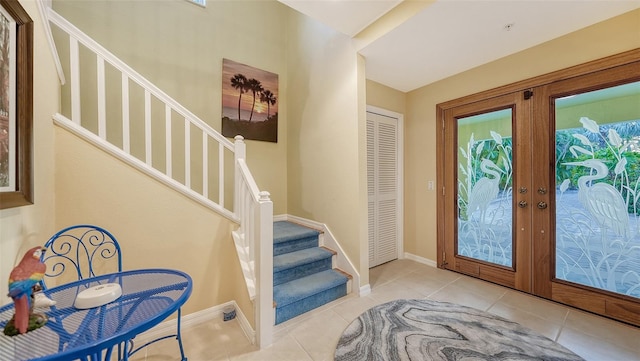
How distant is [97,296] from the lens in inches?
38.7

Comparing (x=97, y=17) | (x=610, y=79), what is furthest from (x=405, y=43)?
(x=97, y=17)

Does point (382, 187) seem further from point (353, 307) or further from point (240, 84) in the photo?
point (240, 84)

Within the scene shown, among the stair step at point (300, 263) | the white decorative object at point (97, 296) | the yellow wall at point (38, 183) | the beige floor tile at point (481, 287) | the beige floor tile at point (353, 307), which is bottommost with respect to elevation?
the beige floor tile at point (353, 307)

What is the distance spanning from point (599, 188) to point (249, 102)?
392 centimetres

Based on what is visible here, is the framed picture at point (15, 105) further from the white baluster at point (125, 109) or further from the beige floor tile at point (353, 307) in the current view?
the beige floor tile at point (353, 307)

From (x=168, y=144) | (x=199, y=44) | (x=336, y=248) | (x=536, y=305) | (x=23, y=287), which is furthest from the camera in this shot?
(x=199, y=44)

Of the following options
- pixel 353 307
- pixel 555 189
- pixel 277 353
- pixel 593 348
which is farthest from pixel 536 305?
pixel 277 353

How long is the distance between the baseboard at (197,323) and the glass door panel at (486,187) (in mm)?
2645

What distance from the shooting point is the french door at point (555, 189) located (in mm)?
1918

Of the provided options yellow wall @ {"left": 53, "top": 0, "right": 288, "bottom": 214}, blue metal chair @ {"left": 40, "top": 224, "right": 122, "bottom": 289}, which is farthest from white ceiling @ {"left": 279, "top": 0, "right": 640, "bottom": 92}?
blue metal chair @ {"left": 40, "top": 224, "right": 122, "bottom": 289}

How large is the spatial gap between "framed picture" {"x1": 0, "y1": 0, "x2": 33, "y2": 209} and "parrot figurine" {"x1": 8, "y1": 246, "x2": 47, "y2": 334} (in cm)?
35

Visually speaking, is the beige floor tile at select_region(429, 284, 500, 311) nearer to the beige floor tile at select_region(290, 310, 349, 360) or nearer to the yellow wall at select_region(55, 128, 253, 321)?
the beige floor tile at select_region(290, 310, 349, 360)

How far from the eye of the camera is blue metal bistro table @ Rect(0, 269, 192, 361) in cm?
73

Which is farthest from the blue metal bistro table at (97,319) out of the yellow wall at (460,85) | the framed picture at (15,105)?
the yellow wall at (460,85)
